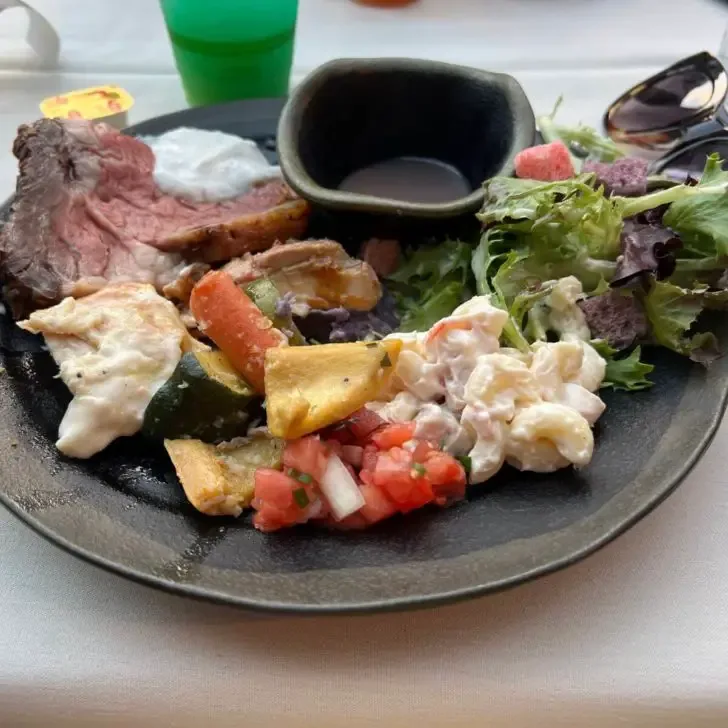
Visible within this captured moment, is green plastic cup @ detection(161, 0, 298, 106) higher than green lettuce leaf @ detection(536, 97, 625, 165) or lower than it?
higher

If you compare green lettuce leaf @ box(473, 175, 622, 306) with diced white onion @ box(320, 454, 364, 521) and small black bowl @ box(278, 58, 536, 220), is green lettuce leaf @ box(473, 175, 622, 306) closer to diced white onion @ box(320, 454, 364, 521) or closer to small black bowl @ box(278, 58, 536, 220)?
small black bowl @ box(278, 58, 536, 220)

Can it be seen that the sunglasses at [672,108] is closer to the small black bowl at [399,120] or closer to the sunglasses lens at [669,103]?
A: the sunglasses lens at [669,103]

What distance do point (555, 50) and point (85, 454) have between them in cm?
187

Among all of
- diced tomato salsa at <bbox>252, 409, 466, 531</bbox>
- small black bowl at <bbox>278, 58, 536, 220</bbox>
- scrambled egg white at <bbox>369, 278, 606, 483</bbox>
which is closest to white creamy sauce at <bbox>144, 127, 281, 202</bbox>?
small black bowl at <bbox>278, 58, 536, 220</bbox>

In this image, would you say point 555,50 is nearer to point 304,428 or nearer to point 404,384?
point 404,384

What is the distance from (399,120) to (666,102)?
2.44 ft

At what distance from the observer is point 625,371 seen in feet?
→ 4.16

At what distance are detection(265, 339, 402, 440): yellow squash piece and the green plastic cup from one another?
1125mm

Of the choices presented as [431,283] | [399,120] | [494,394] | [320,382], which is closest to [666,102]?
[399,120]

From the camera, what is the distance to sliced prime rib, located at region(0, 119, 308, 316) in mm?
1442

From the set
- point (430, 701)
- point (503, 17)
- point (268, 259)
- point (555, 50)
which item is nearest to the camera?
point (430, 701)

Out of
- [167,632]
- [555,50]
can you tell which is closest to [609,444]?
[167,632]

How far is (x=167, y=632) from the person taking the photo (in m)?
1.04

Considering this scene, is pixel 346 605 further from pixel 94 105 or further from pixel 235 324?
pixel 94 105
